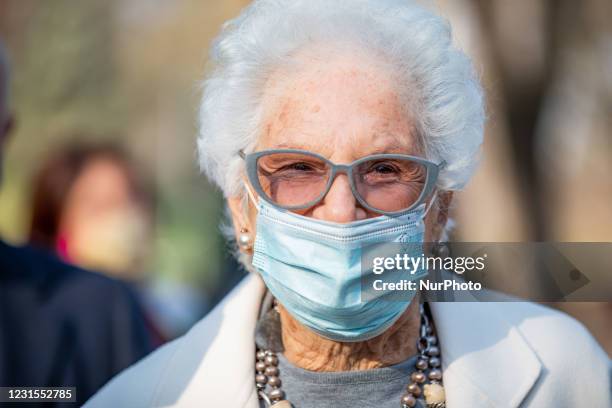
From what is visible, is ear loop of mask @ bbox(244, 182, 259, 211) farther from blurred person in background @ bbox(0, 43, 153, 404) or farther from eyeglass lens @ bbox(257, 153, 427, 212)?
blurred person in background @ bbox(0, 43, 153, 404)

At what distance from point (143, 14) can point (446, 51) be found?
19.3 m

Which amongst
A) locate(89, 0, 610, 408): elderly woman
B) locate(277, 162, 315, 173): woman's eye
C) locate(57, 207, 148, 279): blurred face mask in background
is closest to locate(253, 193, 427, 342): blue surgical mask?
locate(89, 0, 610, 408): elderly woman

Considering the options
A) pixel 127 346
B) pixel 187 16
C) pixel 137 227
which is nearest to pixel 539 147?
pixel 137 227

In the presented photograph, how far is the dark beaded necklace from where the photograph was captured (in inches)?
105

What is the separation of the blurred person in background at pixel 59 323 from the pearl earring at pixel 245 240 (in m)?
1.34

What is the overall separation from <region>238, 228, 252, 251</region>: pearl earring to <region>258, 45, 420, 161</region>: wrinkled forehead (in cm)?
35

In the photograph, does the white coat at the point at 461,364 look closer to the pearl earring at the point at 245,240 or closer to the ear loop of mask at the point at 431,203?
the pearl earring at the point at 245,240

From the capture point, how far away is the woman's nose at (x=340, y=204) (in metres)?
2.45

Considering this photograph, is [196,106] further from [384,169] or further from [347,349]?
[347,349]

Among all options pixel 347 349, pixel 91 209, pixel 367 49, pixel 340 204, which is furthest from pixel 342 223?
pixel 91 209


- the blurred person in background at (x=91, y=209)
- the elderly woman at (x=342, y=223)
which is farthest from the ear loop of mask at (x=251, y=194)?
the blurred person in background at (x=91, y=209)

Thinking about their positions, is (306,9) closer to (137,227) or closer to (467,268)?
(467,268)

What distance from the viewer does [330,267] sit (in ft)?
7.98

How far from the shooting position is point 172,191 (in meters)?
18.8
